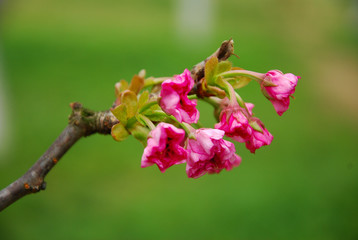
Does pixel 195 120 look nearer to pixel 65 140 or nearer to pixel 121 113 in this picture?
pixel 121 113

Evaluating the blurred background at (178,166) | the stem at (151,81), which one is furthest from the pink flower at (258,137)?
the blurred background at (178,166)

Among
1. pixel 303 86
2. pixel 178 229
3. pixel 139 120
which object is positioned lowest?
pixel 303 86

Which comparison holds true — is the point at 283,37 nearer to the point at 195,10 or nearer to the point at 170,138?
the point at 195,10

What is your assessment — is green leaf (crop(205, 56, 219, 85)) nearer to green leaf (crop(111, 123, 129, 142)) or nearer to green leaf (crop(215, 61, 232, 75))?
green leaf (crop(215, 61, 232, 75))

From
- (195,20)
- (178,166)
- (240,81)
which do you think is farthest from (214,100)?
(195,20)

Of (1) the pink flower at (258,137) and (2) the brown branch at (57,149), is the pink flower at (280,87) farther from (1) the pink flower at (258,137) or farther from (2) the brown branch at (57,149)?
(2) the brown branch at (57,149)

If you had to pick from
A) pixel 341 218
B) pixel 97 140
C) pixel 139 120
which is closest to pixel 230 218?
pixel 341 218

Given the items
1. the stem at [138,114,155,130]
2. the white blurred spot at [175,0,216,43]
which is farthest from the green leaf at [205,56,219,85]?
the white blurred spot at [175,0,216,43]

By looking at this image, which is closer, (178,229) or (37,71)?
(178,229)
